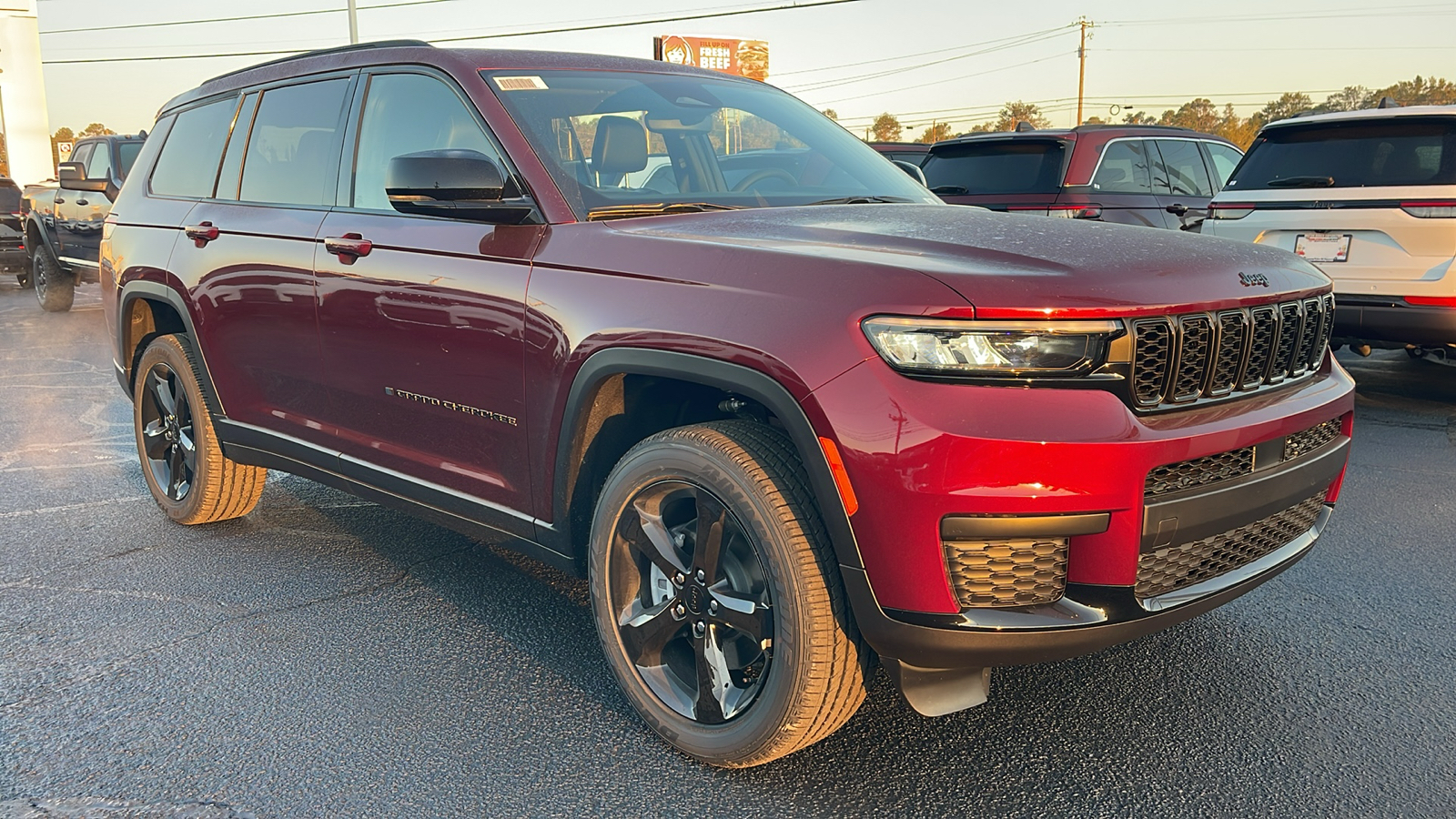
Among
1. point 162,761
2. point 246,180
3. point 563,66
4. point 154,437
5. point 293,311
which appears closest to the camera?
point 162,761

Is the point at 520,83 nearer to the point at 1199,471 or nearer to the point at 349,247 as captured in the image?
the point at 349,247

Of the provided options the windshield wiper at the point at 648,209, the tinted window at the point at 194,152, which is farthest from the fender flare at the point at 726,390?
the tinted window at the point at 194,152

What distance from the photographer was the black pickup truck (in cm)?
1341

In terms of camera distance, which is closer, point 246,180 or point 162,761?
point 162,761

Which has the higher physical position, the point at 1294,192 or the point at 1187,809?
the point at 1294,192

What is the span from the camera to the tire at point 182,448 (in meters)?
4.67

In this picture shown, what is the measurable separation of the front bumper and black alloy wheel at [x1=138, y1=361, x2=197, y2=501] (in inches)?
138

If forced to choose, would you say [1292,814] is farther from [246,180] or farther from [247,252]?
[246,180]

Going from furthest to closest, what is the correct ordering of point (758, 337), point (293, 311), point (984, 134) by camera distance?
point (984, 134) < point (293, 311) < point (758, 337)

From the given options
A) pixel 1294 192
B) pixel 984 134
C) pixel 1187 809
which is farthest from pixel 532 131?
pixel 984 134

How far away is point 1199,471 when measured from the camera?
2457 mm

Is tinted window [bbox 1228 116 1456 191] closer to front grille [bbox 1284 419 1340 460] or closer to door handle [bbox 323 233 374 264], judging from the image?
front grille [bbox 1284 419 1340 460]

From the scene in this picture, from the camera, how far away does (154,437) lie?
16.7 feet

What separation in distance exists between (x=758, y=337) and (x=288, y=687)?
1805mm
